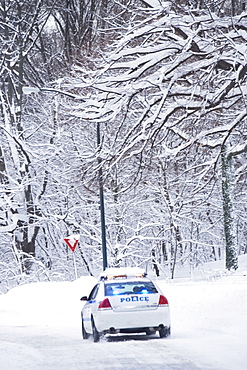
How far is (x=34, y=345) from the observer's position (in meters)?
13.1

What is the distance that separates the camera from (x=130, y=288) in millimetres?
13914

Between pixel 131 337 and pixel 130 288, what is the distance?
4.08 feet

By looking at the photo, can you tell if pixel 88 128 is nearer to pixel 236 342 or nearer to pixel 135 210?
pixel 135 210

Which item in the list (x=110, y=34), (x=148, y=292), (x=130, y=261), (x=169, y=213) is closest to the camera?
(x=148, y=292)

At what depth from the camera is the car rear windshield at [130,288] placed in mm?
13766

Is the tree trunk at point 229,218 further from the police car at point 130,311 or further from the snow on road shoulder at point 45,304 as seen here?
the police car at point 130,311

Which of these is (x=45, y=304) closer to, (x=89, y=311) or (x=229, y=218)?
(x=229, y=218)

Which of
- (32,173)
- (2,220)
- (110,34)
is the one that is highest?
(110,34)

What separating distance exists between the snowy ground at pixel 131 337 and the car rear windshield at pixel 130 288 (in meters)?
0.93

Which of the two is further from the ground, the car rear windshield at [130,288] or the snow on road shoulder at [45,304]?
the car rear windshield at [130,288]

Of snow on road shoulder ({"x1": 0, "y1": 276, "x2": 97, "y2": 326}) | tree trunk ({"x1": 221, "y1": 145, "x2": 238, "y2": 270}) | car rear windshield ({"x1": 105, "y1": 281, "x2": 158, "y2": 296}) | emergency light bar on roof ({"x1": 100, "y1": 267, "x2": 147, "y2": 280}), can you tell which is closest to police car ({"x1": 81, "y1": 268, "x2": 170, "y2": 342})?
car rear windshield ({"x1": 105, "y1": 281, "x2": 158, "y2": 296})

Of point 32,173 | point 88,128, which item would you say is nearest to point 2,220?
point 32,173

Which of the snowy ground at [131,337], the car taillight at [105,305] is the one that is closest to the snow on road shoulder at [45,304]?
the snowy ground at [131,337]

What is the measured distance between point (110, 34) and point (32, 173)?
1693 centimetres
